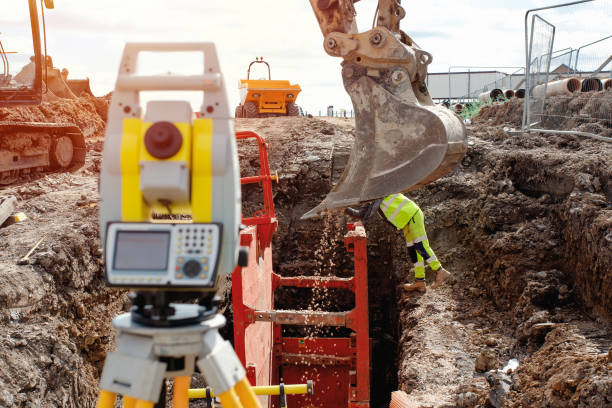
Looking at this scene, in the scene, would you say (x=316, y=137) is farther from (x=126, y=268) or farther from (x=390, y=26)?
(x=126, y=268)

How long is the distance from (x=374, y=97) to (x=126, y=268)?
2.49 metres

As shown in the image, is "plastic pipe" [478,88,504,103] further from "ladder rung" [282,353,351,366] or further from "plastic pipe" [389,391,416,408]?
"plastic pipe" [389,391,416,408]

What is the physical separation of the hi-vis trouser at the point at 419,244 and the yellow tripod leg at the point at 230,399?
15.3 feet

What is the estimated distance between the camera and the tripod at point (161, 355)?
2.05 metres

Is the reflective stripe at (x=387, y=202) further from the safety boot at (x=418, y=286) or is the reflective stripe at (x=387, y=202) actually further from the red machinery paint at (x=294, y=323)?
the safety boot at (x=418, y=286)

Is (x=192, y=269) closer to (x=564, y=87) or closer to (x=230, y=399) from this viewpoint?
(x=230, y=399)

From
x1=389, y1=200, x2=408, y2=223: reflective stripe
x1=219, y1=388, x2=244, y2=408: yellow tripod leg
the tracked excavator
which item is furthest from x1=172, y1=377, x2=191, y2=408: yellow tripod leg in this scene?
the tracked excavator

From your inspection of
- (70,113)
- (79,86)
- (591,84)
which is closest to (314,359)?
(591,84)

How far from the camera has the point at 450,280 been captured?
7.34 metres

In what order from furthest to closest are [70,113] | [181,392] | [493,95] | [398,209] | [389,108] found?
[493,95] < [70,113] < [398,209] < [389,108] < [181,392]

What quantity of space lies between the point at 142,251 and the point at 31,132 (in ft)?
30.0

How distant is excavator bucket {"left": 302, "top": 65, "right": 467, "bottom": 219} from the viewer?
152 inches

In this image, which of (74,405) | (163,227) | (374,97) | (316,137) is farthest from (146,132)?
(316,137)

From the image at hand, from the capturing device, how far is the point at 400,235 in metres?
8.61
